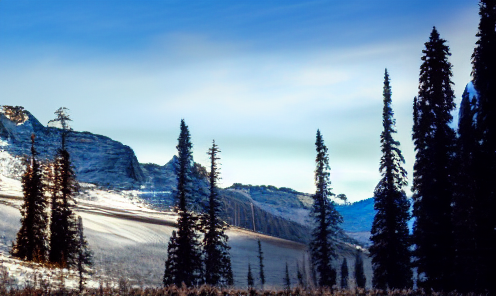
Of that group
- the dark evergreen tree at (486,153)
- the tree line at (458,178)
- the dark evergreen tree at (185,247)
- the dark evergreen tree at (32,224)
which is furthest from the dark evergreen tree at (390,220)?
the dark evergreen tree at (32,224)

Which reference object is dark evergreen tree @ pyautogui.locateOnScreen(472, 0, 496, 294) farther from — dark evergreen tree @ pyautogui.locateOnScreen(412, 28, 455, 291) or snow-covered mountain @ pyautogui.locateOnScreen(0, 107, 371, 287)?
snow-covered mountain @ pyautogui.locateOnScreen(0, 107, 371, 287)

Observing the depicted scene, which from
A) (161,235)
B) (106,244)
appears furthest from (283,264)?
(106,244)

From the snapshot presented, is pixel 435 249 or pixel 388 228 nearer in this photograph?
pixel 435 249

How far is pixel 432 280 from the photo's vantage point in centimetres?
2977

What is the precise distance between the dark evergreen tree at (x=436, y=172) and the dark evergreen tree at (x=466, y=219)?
44cm

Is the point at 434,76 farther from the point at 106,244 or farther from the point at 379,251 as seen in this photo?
the point at 106,244

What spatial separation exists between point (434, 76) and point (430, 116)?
2.64 metres

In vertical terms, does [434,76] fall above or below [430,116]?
above

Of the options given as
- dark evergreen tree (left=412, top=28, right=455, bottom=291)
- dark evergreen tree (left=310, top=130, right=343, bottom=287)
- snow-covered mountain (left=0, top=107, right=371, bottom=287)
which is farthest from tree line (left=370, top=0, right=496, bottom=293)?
snow-covered mountain (left=0, top=107, right=371, bottom=287)

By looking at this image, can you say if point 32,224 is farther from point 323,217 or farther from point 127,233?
point 127,233

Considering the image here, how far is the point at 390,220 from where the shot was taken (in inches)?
1462

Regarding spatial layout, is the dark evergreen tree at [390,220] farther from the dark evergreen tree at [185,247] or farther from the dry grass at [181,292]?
the dry grass at [181,292]

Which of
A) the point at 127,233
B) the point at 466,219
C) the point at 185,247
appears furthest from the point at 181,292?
the point at 127,233

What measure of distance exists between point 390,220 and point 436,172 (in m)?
7.70
